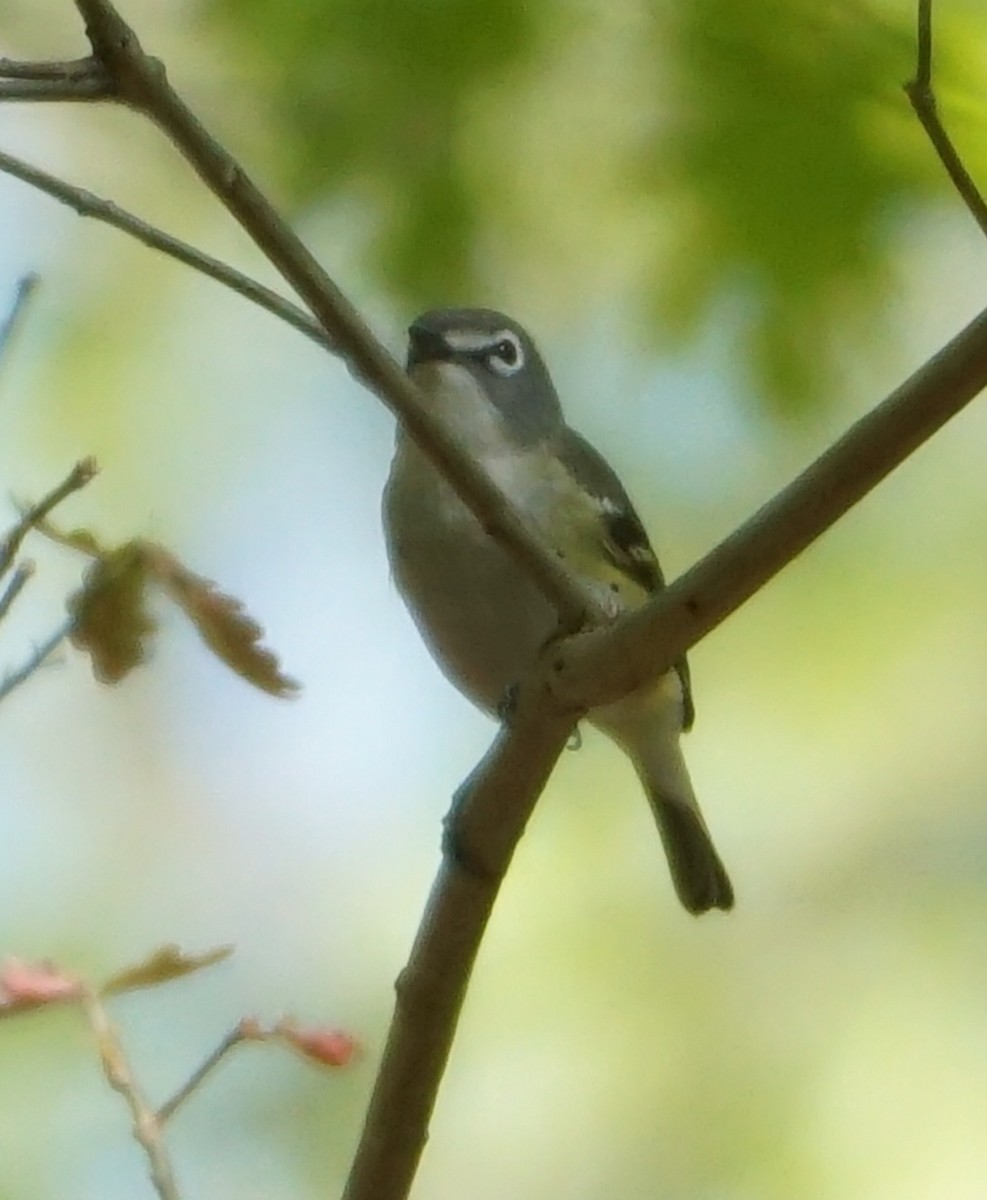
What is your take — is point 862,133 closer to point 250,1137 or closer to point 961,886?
point 961,886

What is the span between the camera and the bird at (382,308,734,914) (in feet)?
3.35

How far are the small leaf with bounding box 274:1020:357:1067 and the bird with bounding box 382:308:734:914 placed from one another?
0.26 metres

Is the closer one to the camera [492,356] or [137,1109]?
[137,1109]

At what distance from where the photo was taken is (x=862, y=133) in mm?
1155

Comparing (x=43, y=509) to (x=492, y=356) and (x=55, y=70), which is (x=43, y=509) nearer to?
(x=55, y=70)

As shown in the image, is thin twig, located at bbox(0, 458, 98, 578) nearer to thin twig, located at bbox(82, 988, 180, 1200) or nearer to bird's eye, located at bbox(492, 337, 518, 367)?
thin twig, located at bbox(82, 988, 180, 1200)

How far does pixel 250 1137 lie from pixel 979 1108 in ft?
2.45

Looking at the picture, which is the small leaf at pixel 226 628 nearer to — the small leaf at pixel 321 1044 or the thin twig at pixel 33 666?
the thin twig at pixel 33 666

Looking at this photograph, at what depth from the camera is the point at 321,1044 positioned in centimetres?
76

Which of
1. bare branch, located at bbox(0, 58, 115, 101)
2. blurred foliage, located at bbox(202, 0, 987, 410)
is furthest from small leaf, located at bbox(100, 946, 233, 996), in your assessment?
blurred foliage, located at bbox(202, 0, 987, 410)

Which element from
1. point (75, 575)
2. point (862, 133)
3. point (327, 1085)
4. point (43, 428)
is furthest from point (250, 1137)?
point (862, 133)

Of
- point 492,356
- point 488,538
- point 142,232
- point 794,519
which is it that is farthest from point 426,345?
point 794,519

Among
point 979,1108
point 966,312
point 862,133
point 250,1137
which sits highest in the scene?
point 966,312

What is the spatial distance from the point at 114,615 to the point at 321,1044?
0.23 m
